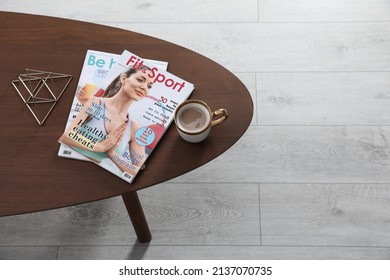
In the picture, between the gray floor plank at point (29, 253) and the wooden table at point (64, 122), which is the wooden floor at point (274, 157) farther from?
the wooden table at point (64, 122)

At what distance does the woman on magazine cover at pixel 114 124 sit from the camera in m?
1.13

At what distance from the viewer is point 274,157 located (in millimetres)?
1715

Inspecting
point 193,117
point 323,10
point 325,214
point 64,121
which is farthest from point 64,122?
point 323,10

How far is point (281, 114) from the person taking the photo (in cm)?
179

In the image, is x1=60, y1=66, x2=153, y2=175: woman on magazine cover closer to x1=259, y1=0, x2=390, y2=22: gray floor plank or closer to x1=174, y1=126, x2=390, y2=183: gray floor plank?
x1=174, y1=126, x2=390, y2=183: gray floor plank

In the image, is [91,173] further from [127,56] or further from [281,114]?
[281,114]

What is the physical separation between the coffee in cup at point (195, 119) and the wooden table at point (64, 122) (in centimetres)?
4

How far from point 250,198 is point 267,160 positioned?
0.16 m

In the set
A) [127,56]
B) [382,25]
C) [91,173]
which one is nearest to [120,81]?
[127,56]

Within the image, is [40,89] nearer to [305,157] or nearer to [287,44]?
[305,157]

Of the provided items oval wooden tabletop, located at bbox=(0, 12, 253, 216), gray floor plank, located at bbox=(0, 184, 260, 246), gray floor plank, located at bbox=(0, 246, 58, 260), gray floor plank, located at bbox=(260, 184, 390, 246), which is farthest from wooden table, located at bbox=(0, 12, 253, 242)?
gray floor plank, located at bbox=(260, 184, 390, 246)

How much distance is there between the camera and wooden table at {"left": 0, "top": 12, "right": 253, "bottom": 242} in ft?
3.62

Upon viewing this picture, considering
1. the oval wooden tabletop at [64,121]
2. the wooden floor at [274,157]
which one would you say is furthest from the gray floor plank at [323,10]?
the oval wooden tabletop at [64,121]

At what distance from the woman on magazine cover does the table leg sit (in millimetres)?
196
